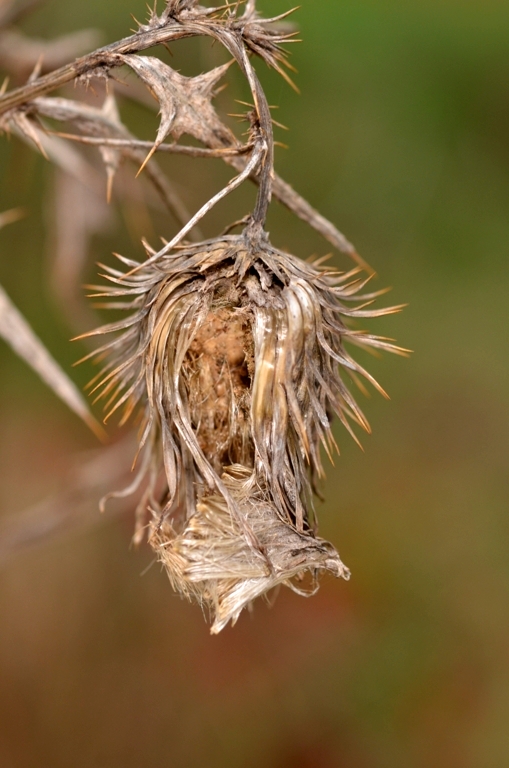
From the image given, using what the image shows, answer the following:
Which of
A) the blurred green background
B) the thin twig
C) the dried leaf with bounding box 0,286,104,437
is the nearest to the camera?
the thin twig

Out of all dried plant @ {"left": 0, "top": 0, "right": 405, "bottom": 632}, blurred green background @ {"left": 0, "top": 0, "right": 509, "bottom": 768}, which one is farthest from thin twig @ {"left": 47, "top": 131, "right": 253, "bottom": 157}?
blurred green background @ {"left": 0, "top": 0, "right": 509, "bottom": 768}

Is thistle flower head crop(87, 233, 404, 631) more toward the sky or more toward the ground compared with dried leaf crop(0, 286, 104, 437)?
more toward the ground

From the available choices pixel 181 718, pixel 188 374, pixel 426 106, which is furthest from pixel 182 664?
pixel 426 106

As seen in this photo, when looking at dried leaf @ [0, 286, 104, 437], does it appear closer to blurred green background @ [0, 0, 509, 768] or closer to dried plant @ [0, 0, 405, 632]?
dried plant @ [0, 0, 405, 632]

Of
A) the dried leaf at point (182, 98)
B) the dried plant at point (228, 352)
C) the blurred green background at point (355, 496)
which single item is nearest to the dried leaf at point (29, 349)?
the dried plant at point (228, 352)

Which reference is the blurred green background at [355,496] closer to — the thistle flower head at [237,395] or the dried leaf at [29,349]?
the dried leaf at [29,349]

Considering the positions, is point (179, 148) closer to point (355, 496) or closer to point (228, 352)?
point (228, 352)

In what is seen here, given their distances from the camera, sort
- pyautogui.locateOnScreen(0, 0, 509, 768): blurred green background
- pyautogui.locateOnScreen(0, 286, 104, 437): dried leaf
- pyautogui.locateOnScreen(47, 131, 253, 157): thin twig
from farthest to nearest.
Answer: pyautogui.locateOnScreen(0, 0, 509, 768): blurred green background < pyautogui.locateOnScreen(0, 286, 104, 437): dried leaf < pyautogui.locateOnScreen(47, 131, 253, 157): thin twig
